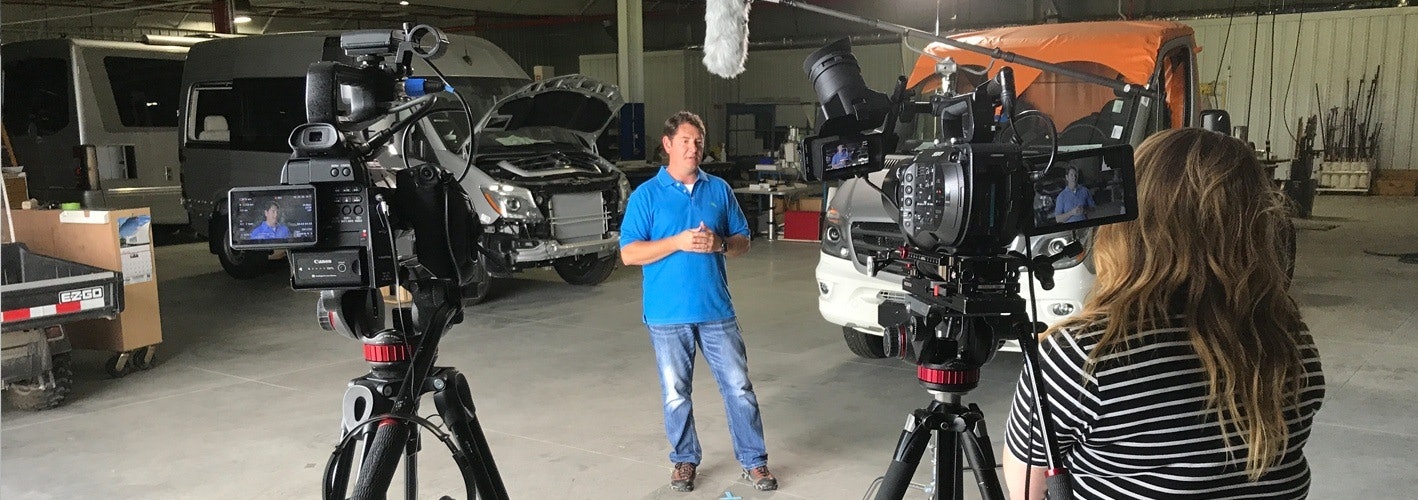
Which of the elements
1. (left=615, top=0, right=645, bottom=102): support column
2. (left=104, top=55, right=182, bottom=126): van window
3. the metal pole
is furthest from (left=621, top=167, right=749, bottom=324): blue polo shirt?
(left=615, top=0, right=645, bottom=102): support column

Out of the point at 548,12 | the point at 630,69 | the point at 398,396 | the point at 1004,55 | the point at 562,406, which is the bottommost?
the point at 562,406

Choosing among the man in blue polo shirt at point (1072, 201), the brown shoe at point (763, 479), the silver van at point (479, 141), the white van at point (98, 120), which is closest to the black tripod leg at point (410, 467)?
the man in blue polo shirt at point (1072, 201)

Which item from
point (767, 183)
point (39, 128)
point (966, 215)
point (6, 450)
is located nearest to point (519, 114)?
point (767, 183)

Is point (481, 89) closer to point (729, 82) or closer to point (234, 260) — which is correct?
point (234, 260)

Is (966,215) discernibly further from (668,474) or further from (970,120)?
(668,474)

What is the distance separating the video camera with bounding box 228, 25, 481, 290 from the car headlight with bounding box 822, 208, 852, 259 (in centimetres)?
352

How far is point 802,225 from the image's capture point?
13.1m

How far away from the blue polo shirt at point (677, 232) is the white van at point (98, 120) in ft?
28.9

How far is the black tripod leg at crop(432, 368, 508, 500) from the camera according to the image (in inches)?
104

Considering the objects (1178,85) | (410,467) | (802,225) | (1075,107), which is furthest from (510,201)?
(410,467)

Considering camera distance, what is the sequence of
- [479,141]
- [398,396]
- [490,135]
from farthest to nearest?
[490,135]
[479,141]
[398,396]

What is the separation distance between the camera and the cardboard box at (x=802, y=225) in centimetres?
1296

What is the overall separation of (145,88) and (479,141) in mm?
5729

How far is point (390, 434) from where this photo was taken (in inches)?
96.9
